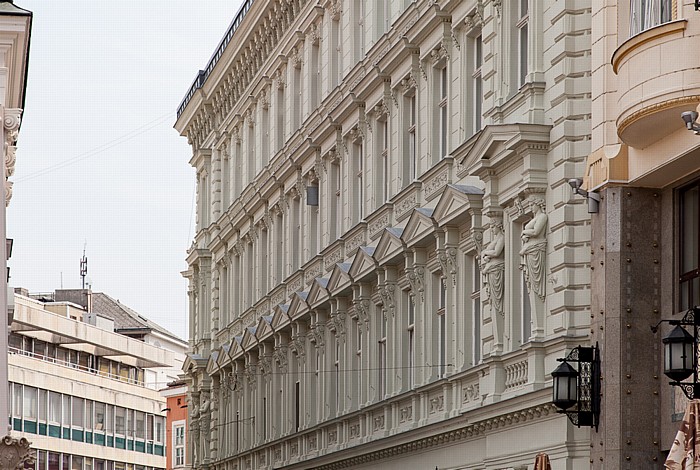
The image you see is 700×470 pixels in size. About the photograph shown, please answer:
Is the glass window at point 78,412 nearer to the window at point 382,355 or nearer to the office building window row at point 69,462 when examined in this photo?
the office building window row at point 69,462

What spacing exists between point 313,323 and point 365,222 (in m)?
5.93

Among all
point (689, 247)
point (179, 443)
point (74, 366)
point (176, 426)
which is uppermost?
point (74, 366)

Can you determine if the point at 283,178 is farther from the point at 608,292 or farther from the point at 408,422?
the point at 608,292

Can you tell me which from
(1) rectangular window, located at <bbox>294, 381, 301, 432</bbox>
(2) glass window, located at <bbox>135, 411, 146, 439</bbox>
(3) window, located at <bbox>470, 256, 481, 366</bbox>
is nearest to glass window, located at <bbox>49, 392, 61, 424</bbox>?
(2) glass window, located at <bbox>135, 411, 146, 439</bbox>

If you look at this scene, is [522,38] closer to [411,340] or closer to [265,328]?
[411,340]

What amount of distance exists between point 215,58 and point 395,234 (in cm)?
2567

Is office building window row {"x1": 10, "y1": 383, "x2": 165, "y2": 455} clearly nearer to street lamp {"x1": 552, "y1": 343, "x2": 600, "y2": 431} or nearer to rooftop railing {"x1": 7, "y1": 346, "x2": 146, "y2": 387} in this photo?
rooftop railing {"x1": 7, "y1": 346, "x2": 146, "y2": 387}

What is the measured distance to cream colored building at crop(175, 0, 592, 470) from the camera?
1053 inches

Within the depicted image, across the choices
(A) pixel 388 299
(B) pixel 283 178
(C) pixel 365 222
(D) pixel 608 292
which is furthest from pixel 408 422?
(B) pixel 283 178

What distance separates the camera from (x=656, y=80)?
71.7 feet

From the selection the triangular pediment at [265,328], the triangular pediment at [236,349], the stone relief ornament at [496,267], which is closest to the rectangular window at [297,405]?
the triangular pediment at [265,328]

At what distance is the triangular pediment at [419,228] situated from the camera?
32.8 meters

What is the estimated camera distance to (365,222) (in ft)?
128

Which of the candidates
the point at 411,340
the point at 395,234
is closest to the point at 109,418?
the point at 411,340
